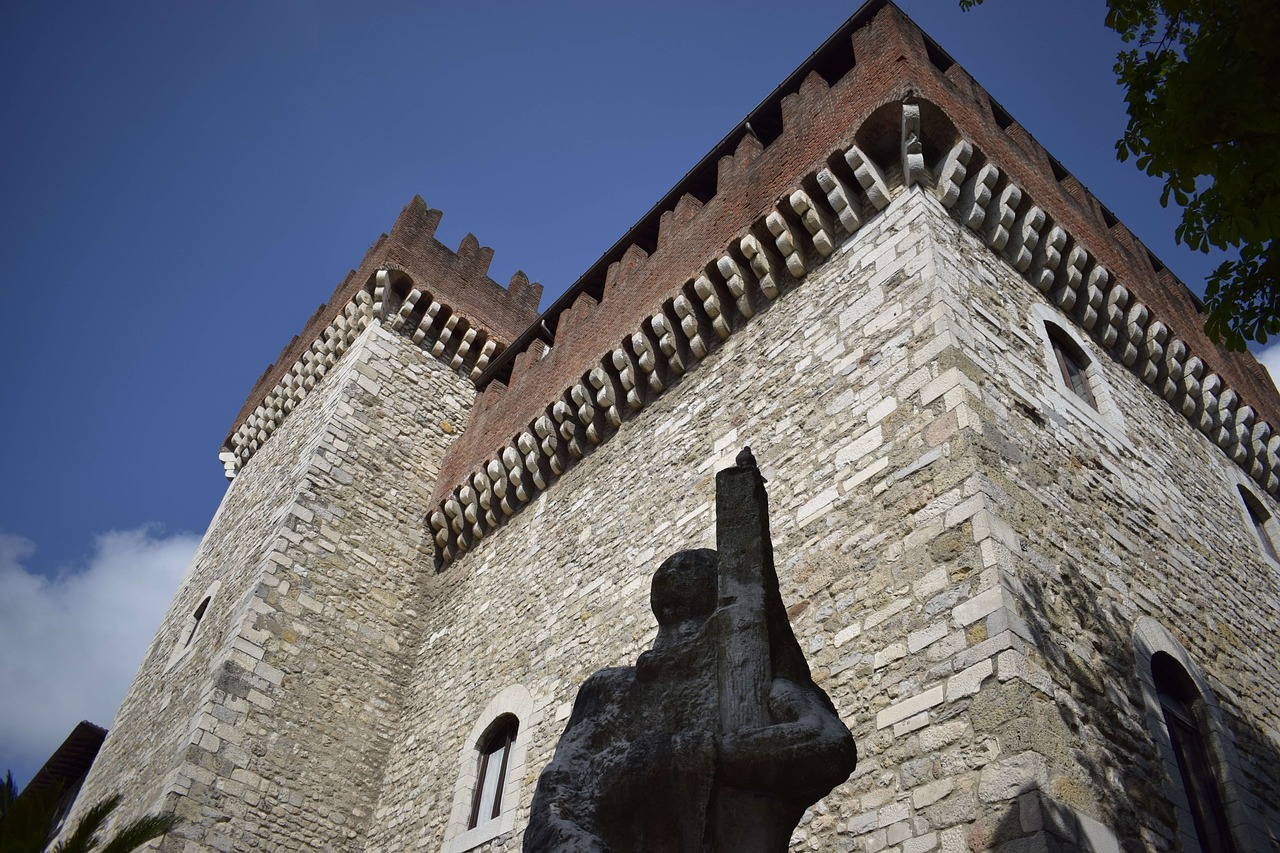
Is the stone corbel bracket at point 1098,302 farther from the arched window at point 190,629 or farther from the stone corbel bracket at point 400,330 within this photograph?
the arched window at point 190,629

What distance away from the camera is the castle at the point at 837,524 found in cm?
554

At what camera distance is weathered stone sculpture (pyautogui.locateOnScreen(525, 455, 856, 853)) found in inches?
102

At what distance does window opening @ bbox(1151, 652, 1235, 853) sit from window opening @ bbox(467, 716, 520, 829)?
542 centimetres

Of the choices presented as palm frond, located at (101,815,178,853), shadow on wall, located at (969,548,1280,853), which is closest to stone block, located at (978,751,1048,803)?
shadow on wall, located at (969,548,1280,853)

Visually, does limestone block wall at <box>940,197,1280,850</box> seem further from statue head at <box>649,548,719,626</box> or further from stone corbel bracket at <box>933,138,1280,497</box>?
statue head at <box>649,548,719,626</box>

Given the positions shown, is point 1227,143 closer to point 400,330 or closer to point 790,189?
point 790,189

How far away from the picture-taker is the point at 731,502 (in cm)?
315

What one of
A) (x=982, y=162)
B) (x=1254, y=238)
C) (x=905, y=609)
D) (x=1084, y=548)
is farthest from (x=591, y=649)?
(x=1254, y=238)

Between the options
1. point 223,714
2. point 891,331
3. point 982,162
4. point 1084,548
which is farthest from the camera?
point 223,714

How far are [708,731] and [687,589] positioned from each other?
56cm

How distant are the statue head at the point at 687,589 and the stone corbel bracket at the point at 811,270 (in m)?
5.87

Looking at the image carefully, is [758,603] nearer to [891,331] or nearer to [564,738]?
[564,738]

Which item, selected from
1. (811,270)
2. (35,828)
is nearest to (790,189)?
(811,270)

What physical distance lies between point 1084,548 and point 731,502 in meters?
4.37
